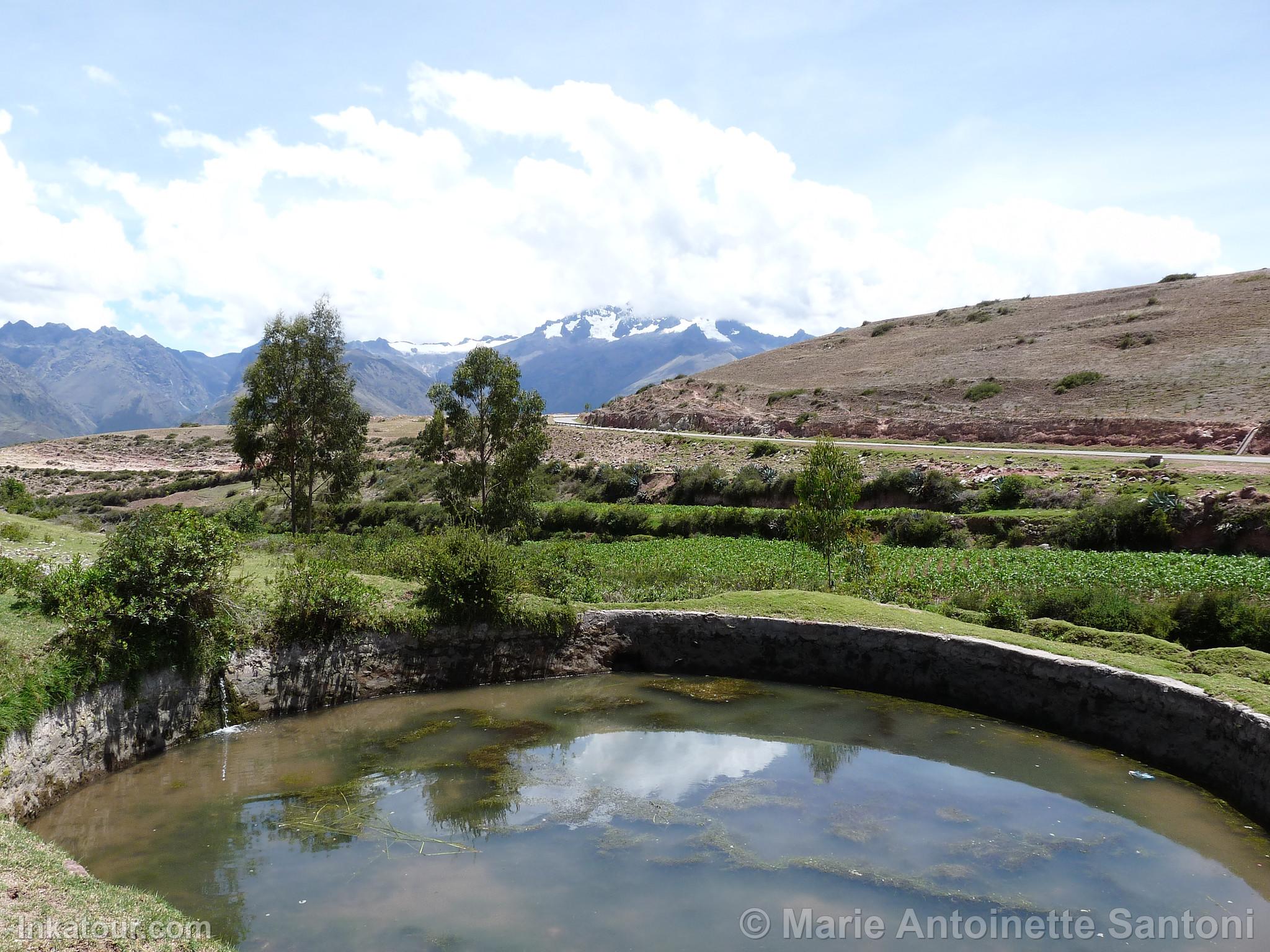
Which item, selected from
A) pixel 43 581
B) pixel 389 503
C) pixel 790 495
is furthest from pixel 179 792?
pixel 389 503

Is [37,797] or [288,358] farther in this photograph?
[288,358]

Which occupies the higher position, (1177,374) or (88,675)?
(1177,374)

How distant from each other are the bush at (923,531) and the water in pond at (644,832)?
15.2 metres

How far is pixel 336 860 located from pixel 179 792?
11.2 ft

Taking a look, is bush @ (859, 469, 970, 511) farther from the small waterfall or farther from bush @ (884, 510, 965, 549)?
the small waterfall

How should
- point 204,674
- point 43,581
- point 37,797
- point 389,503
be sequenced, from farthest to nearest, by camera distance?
point 389,503, point 204,674, point 43,581, point 37,797

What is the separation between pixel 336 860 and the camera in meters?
8.84

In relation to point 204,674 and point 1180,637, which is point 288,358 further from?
point 1180,637

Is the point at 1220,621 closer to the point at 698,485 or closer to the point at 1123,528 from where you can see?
the point at 1123,528

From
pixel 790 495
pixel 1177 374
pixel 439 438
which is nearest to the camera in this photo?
pixel 439 438

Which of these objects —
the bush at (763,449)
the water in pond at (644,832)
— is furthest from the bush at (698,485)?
the water in pond at (644,832)

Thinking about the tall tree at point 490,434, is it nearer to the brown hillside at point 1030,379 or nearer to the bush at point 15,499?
the bush at point 15,499

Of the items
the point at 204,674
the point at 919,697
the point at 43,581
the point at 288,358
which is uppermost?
the point at 288,358

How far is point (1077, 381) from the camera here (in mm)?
48781
